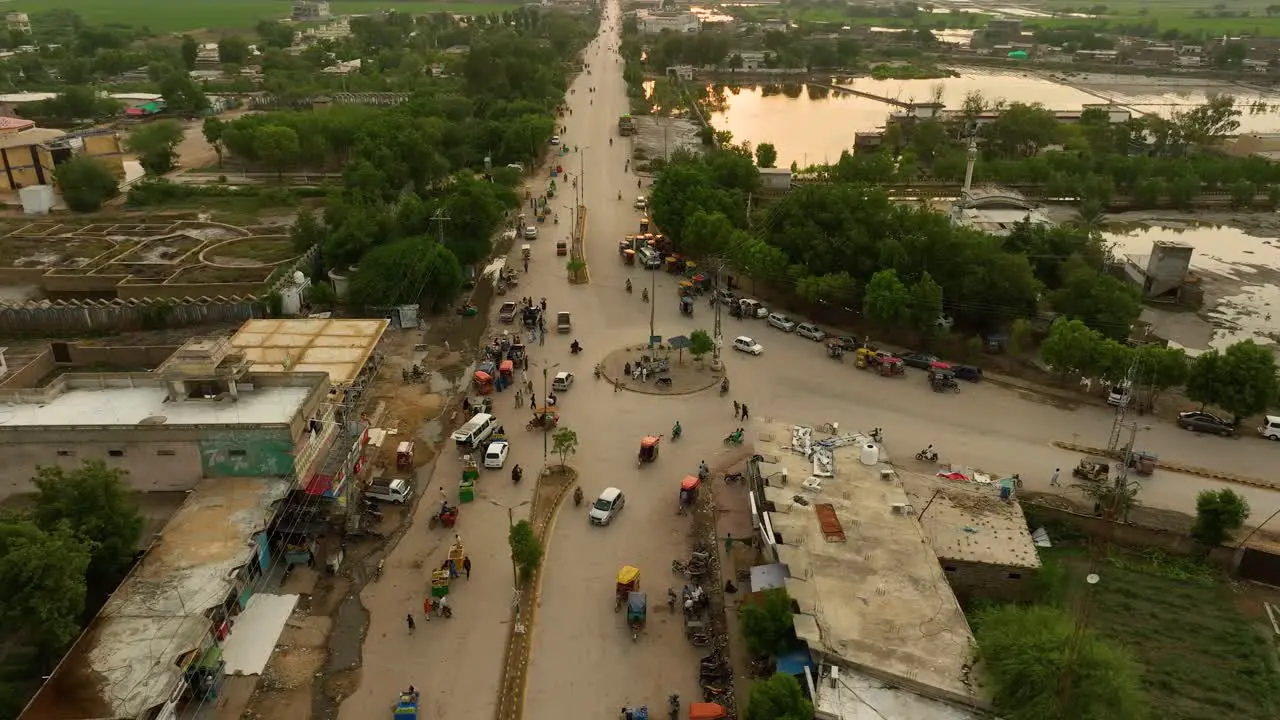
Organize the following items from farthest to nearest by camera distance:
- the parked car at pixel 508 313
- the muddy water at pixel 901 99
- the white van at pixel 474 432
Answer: the muddy water at pixel 901 99 < the parked car at pixel 508 313 < the white van at pixel 474 432

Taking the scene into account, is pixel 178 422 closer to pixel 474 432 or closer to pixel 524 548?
pixel 474 432

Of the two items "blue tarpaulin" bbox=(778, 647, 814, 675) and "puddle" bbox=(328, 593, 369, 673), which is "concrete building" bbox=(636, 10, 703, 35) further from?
"blue tarpaulin" bbox=(778, 647, 814, 675)

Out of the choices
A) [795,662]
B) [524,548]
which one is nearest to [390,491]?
[524,548]

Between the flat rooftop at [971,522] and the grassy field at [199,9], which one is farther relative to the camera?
the grassy field at [199,9]

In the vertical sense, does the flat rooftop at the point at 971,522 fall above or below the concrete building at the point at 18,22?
below

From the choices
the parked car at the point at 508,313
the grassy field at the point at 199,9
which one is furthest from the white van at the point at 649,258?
the grassy field at the point at 199,9

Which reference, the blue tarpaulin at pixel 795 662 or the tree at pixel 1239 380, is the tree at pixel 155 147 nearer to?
the blue tarpaulin at pixel 795 662
